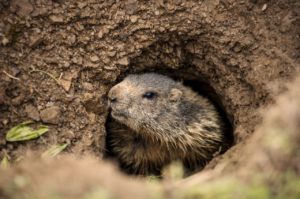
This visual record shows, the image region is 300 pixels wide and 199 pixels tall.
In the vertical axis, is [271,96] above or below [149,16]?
below

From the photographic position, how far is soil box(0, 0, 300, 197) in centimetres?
615

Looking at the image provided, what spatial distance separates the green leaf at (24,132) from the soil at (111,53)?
0.07m

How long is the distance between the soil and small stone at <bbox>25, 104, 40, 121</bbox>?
1 cm

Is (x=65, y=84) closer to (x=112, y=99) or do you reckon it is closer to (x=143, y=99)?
(x=112, y=99)

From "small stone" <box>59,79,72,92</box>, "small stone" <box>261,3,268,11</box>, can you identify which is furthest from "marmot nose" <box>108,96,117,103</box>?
"small stone" <box>261,3,268,11</box>

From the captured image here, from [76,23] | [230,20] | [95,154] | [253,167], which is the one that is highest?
[230,20]

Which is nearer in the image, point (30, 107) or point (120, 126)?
point (30, 107)

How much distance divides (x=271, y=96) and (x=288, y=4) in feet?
3.95

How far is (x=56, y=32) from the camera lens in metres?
6.41

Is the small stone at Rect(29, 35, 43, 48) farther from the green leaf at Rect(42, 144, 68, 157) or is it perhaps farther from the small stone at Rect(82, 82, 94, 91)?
the green leaf at Rect(42, 144, 68, 157)

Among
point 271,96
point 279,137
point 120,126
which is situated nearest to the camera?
point 279,137

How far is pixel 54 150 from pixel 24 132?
0.42 meters

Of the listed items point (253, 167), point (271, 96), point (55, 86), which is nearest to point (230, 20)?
point (271, 96)

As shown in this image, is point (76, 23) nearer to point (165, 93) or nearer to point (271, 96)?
point (165, 93)
